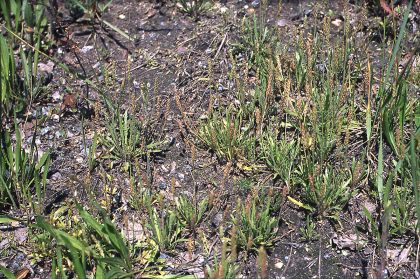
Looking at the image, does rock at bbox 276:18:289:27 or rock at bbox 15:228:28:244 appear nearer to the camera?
rock at bbox 15:228:28:244

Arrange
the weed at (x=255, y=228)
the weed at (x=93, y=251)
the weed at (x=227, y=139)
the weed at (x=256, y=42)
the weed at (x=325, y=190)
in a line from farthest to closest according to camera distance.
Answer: the weed at (x=256, y=42), the weed at (x=227, y=139), the weed at (x=325, y=190), the weed at (x=255, y=228), the weed at (x=93, y=251)

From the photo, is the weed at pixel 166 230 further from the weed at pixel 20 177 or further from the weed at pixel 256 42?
the weed at pixel 256 42

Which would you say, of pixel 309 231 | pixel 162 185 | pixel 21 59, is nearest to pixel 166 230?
pixel 162 185

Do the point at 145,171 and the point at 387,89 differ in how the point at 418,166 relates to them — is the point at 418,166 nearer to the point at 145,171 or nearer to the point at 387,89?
the point at 387,89

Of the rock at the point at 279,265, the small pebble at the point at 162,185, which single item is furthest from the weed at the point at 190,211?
the rock at the point at 279,265

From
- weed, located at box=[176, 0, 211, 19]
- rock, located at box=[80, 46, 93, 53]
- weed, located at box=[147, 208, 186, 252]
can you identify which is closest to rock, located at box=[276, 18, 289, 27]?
weed, located at box=[176, 0, 211, 19]

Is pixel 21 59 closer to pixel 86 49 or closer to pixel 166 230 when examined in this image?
pixel 86 49

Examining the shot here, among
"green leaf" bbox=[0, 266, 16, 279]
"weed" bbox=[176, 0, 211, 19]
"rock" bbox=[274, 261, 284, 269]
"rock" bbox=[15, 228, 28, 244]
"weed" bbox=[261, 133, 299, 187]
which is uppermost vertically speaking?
"weed" bbox=[176, 0, 211, 19]

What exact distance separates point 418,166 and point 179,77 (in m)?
1.47

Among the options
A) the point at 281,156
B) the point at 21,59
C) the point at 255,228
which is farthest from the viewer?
the point at 21,59

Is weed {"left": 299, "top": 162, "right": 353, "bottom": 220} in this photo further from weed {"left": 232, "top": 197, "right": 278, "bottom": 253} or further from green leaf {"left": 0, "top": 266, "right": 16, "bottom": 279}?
green leaf {"left": 0, "top": 266, "right": 16, "bottom": 279}

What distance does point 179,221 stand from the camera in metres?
2.90

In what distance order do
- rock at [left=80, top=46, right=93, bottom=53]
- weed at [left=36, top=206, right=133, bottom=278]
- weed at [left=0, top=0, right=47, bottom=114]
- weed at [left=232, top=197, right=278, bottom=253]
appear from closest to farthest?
1. weed at [left=36, top=206, right=133, bottom=278]
2. weed at [left=232, top=197, right=278, bottom=253]
3. weed at [left=0, top=0, right=47, bottom=114]
4. rock at [left=80, top=46, right=93, bottom=53]

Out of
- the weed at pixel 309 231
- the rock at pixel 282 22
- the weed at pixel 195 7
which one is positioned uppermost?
the weed at pixel 195 7
